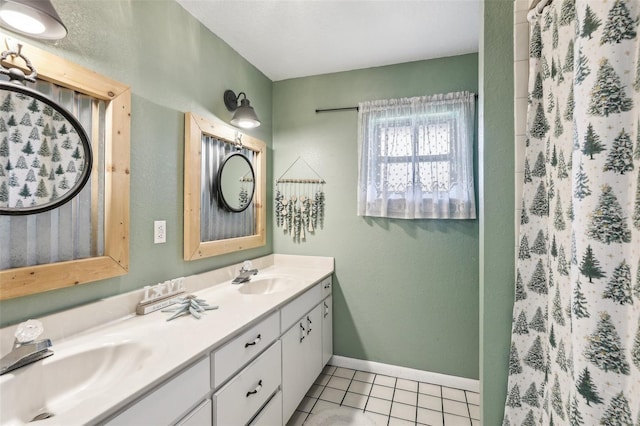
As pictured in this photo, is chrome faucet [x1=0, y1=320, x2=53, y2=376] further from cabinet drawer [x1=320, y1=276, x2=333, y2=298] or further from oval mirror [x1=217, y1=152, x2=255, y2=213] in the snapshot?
cabinet drawer [x1=320, y1=276, x2=333, y2=298]

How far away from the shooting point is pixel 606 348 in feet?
2.10

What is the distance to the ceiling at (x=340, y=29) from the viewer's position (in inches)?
68.0

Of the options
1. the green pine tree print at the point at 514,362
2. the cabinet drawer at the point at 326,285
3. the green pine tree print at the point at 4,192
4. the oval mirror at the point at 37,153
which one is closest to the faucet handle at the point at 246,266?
the cabinet drawer at the point at 326,285

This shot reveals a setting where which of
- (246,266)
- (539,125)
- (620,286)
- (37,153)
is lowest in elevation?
(246,266)

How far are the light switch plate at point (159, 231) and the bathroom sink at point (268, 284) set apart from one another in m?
0.66

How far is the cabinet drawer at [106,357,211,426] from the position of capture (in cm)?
81

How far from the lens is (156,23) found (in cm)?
156

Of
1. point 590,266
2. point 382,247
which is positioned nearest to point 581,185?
point 590,266

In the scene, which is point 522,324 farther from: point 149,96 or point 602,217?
point 149,96

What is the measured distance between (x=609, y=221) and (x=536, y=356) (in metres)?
0.75

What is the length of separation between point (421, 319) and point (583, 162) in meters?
1.92

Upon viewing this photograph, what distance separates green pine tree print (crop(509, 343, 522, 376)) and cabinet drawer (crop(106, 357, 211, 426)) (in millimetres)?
1210

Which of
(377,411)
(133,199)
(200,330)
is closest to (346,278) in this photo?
(377,411)

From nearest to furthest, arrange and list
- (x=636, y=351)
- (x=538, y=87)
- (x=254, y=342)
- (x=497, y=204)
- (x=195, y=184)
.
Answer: (x=636, y=351)
(x=538, y=87)
(x=497, y=204)
(x=254, y=342)
(x=195, y=184)
